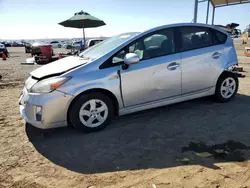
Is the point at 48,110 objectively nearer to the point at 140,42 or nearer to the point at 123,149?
the point at 123,149

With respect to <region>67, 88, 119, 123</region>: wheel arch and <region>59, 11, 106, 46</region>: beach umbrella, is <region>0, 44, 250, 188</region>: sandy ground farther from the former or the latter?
<region>59, 11, 106, 46</region>: beach umbrella

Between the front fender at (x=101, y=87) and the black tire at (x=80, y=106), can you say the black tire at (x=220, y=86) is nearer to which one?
the front fender at (x=101, y=87)

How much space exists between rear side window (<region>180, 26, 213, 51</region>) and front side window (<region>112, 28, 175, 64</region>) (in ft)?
0.83

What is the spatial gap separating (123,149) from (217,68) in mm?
2615

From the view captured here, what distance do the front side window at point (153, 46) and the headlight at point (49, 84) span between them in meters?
0.97

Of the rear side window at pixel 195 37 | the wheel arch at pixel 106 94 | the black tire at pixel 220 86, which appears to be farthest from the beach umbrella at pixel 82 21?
the wheel arch at pixel 106 94

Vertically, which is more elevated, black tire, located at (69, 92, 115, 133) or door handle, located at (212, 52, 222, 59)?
door handle, located at (212, 52, 222, 59)

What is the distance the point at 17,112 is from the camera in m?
4.61

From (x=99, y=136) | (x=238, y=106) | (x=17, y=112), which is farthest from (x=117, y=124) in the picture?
(x=238, y=106)

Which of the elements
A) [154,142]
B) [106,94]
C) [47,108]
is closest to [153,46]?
[106,94]

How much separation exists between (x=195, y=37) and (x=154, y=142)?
→ 2.29m

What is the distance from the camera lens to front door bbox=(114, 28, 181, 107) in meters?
3.69

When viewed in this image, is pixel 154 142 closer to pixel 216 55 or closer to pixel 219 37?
pixel 216 55

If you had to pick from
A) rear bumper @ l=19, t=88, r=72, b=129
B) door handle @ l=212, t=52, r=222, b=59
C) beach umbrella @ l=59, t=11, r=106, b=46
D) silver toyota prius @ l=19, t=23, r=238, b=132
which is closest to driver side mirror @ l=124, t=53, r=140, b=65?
silver toyota prius @ l=19, t=23, r=238, b=132
